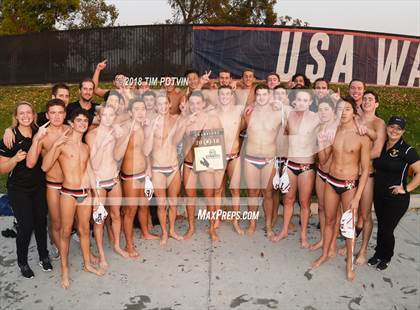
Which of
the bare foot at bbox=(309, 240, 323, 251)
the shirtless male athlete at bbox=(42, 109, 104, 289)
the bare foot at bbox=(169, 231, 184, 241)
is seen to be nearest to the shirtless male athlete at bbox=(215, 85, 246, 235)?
the bare foot at bbox=(169, 231, 184, 241)

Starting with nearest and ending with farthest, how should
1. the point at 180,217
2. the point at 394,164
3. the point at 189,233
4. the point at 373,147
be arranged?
the point at 394,164
the point at 373,147
the point at 189,233
the point at 180,217

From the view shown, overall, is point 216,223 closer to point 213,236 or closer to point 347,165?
point 213,236

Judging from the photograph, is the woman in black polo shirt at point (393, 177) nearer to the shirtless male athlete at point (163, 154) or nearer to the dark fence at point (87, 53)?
the shirtless male athlete at point (163, 154)

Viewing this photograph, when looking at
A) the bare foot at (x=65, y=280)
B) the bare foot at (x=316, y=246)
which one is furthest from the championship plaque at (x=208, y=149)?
the bare foot at (x=65, y=280)

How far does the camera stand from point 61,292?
4445mm

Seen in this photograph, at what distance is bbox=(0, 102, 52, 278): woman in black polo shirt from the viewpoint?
4.32m

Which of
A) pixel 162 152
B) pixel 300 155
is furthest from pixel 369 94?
pixel 162 152

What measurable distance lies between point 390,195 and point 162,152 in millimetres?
2806

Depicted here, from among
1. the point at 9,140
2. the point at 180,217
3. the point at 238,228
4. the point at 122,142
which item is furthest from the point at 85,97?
the point at 238,228

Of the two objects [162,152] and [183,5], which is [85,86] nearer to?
[162,152]

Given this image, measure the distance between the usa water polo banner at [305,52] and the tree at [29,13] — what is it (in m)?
12.6

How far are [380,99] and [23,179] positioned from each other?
12361 mm

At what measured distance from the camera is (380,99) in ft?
45.2

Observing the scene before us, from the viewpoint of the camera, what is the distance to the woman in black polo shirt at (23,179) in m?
4.32
